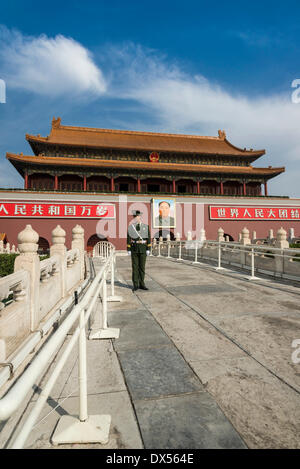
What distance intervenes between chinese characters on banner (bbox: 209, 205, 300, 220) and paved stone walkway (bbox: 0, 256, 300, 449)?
19.6 meters

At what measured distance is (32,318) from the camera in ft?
11.1

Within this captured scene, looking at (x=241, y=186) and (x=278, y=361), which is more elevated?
(x=241, y=186)

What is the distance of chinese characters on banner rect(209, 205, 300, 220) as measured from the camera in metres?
23.2

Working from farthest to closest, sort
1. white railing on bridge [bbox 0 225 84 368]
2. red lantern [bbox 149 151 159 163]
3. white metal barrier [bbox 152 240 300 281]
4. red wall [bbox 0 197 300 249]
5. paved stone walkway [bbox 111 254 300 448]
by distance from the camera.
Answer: red lantern [bbox 149 151 159 163], red wall [bbox 0 197 300 249], white metal barrier [bbox 152 240 300 281], white railing on bridge [bbox 0 225 84 368], paved stone walkway [bbox 111 254 300 448]

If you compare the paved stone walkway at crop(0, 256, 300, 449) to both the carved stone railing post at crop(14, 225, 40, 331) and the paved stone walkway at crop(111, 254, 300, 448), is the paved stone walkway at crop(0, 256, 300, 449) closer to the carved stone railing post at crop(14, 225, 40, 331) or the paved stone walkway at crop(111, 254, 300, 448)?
the paved stone walkway at crop(111, 254, 300, 448)

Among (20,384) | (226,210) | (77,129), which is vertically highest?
(77,129)

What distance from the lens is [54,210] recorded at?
2030cm

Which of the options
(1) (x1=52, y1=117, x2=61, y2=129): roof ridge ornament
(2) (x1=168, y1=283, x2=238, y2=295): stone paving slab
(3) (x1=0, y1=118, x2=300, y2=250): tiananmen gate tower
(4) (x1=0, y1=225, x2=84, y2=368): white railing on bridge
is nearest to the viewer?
(4) (x1=0, y1=225, x2=84, y2=368): white railing on bridge

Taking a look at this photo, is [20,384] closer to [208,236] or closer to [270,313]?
[270,313]

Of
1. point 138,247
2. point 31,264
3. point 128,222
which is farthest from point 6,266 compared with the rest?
point 128,222

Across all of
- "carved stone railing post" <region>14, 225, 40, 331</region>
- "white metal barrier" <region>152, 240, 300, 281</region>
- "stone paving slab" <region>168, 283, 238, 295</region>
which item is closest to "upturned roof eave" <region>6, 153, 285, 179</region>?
"white metal barrier" <region>152, 240, 300, 281</region>

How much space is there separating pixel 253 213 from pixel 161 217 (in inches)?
345
